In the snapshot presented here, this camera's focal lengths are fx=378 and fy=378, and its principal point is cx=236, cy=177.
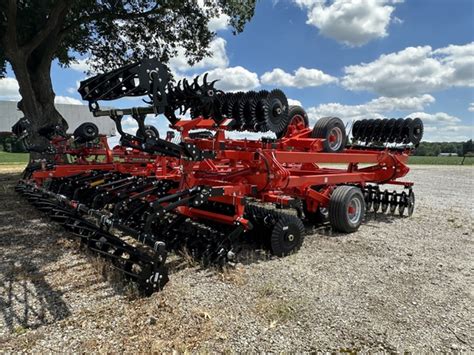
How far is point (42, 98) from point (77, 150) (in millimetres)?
4013

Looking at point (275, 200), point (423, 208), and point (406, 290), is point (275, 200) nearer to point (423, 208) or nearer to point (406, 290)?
point (406, 290)

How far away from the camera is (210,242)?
4832 millimetres

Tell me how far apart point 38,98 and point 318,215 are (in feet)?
36.1

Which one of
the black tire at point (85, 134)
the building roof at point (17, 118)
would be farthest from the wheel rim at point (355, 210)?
the building roof at point (17, 118)

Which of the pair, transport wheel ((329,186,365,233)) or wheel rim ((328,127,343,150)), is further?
wheel rim ((328,127,343,150))

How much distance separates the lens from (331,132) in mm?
7043

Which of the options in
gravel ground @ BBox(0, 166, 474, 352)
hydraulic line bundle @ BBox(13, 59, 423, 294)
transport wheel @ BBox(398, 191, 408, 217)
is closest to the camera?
gravel ground @ BBox(0, 166, 474, 352)

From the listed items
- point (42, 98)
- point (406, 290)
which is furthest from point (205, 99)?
point (42, 98)

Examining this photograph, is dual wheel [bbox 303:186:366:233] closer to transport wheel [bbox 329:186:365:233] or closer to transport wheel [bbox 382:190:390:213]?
transport wheel [bbox 329:186:365:233]

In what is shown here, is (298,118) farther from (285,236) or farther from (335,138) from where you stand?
(285,236)

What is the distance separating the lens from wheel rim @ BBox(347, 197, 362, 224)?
6793 mm

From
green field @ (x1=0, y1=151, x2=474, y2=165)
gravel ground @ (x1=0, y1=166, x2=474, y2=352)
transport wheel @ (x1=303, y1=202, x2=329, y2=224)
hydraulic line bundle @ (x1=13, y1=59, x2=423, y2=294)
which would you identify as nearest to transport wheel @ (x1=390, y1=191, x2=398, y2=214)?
hydraulic line bundle @ (x1=13, y1=59, x2=423, y2=294)

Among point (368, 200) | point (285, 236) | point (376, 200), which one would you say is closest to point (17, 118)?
point (368, 200)

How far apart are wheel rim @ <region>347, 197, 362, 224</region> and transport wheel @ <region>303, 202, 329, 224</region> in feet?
1.70
